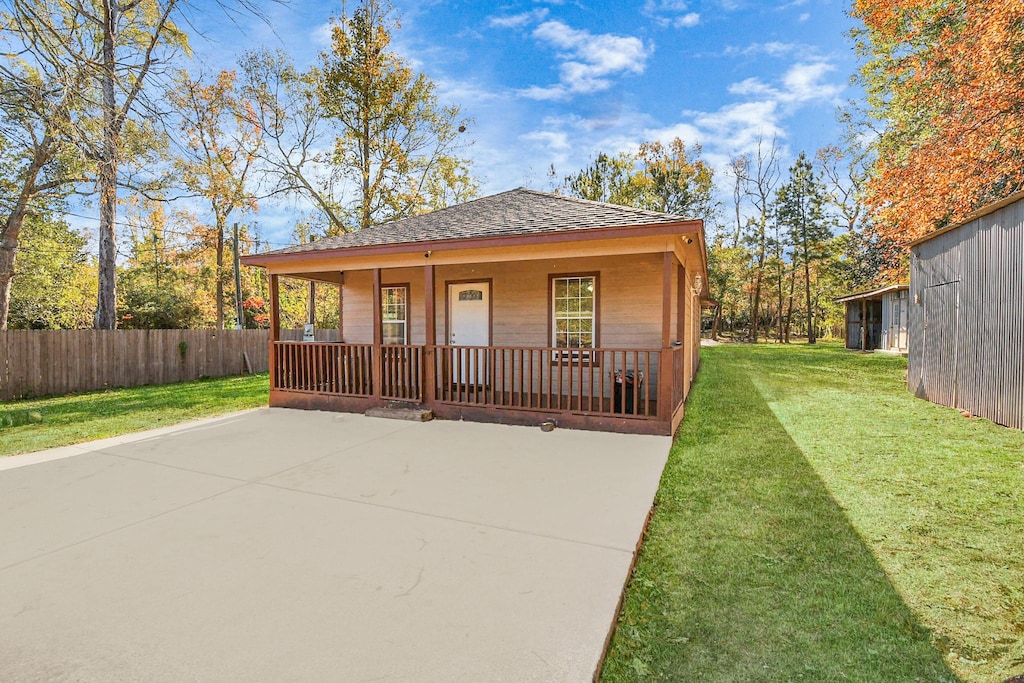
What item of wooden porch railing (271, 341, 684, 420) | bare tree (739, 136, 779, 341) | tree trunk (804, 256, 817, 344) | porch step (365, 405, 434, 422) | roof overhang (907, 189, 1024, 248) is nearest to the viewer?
roof overhang (907, 189, 1024, 248)

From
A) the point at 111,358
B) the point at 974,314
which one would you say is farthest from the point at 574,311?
the point at 111,358

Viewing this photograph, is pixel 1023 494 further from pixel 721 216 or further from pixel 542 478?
pixel 721 216

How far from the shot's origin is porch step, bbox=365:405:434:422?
21.7 ft

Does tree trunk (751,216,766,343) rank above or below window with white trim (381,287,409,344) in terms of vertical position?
above

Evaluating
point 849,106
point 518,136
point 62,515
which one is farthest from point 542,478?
point 849,106

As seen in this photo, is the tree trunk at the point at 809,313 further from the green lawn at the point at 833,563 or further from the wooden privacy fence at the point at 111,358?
the wooden privacy fence at the point at 111,358

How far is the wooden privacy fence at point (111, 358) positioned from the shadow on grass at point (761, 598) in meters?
12.4

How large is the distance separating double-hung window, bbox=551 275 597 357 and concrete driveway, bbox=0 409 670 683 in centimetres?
313

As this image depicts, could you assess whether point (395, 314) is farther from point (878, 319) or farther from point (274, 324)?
point (878, 319)

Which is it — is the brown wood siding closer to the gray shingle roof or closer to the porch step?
the gray shingle roof

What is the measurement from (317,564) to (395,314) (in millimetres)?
7020

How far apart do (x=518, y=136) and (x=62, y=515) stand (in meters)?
19.3

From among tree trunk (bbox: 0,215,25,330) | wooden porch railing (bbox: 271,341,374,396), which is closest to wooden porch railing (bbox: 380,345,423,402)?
wooden porch railing (bbox: 271,341,374,396)

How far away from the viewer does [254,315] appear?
86.1 ft
